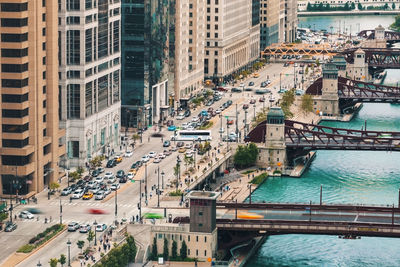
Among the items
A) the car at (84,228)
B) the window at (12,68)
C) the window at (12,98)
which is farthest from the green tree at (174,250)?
the window at (12,68)

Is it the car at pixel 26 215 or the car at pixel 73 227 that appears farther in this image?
the car at pixel 26 215

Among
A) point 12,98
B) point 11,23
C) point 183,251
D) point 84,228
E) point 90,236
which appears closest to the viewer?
point 90,236

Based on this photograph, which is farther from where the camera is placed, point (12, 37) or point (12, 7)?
point (12, 37)

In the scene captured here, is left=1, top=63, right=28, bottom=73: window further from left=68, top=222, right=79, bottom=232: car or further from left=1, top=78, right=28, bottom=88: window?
left=68, top=222, right=79, bottom=232: car

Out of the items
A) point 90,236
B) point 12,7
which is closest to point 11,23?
point 12,7

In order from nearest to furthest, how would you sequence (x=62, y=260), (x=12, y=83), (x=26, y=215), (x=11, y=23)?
(x=62, y=260), (x=26, y=215), (x=11, y=23), (x=12, y=83)

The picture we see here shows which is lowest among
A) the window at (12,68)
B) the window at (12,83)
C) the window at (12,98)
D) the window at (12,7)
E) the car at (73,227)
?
the car at (73,227)

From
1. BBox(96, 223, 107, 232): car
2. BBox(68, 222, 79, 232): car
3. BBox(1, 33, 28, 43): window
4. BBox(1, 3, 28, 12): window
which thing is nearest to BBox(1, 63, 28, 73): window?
BBox(1, 33, 28, 43): window

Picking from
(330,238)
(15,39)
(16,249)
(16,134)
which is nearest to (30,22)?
(15,39)

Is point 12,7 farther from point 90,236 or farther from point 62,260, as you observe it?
point 62,260

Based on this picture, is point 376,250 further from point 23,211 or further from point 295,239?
point 23,211

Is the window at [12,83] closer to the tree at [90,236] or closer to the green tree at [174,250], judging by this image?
the tree at [90,236]

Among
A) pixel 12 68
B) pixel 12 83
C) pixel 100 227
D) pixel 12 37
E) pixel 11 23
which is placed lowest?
pixel 100 227
